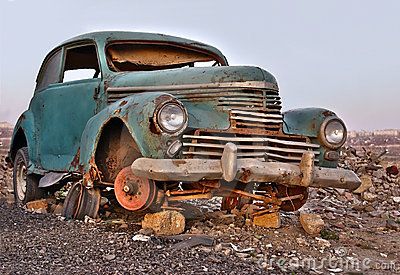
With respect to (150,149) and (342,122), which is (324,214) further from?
(150,149)

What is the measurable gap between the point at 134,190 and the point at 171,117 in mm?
748

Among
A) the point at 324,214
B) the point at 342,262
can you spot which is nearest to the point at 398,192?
the point at 324,214

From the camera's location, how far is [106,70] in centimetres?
575

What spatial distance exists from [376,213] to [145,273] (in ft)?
16.6

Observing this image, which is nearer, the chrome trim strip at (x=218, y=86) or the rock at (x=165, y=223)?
the rock at (x=165, y=223)

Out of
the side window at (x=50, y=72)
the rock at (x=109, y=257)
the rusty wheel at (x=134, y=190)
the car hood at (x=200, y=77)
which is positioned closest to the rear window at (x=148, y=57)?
the car hood at (x=200, y=77)

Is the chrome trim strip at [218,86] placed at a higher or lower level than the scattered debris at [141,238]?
higher

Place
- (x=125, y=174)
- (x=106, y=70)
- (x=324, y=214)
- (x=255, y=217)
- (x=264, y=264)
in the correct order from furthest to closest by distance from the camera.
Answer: (x=324, y=214) < (x=106, y=70) < (x=255, y=217) < (x=125, y=174) < (x=264, y=264)

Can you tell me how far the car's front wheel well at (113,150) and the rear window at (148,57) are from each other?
104 cm

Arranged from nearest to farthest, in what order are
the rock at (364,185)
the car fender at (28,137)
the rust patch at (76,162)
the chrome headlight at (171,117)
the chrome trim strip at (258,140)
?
1. the chrome headlight at (171,117)
2. the chrome trim strip at (258,140)
3. the rust patch at (76,162)
4. the car fender at (28,137)
5. the rock at (364,185)

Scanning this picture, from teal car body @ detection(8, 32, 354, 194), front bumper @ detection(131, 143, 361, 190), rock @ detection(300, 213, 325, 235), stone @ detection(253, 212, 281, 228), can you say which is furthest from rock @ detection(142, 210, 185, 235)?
rock @ detection(300, 213, 325, 235)

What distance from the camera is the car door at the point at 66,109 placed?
595 cm

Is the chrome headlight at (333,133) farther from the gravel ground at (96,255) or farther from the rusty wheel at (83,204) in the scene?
the rusty wheel at (83,204)

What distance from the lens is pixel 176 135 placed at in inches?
169
